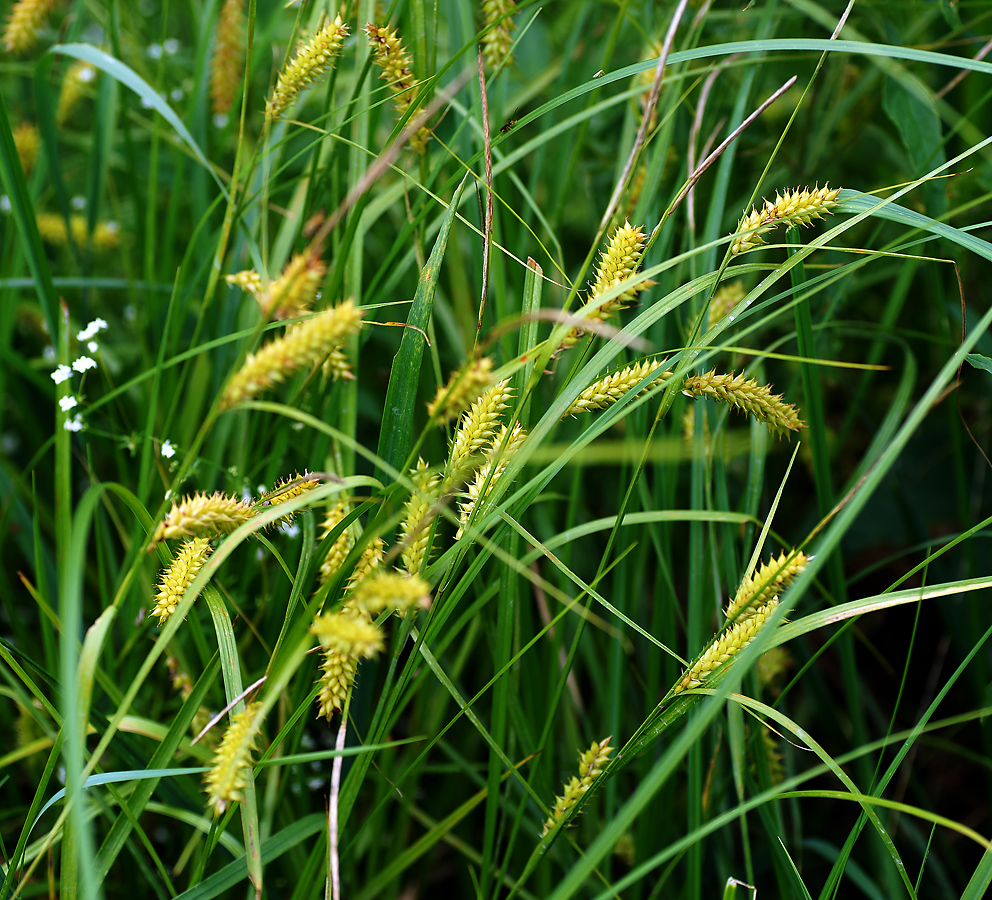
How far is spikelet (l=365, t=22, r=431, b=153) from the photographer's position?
1.16 metres

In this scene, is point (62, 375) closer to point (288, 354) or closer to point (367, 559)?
point (367, 559)

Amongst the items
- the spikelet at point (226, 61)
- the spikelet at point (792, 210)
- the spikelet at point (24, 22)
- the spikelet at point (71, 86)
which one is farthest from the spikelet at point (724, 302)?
the spikelet at point (71, 86)

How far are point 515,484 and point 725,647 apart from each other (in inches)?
20.2

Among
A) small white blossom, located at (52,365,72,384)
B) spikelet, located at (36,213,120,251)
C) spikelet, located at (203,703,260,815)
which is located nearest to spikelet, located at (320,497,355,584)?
spikelet, located at (203,703,260,815)

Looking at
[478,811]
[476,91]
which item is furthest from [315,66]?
[478,811]

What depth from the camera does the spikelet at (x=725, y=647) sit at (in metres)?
0.98

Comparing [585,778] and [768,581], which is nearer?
[768,581]

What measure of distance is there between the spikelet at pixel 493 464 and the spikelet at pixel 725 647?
1.18ft

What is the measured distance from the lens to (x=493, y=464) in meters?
0.97

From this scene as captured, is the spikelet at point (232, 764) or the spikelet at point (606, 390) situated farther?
the spikelet at point (606, 390)

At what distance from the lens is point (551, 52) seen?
2533 millimetres

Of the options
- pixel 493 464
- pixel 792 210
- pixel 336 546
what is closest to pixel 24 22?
pixel 336 546

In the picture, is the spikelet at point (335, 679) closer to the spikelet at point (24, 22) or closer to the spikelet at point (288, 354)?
the spikelet at point (288, 354)

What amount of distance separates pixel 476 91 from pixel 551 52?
101cm
